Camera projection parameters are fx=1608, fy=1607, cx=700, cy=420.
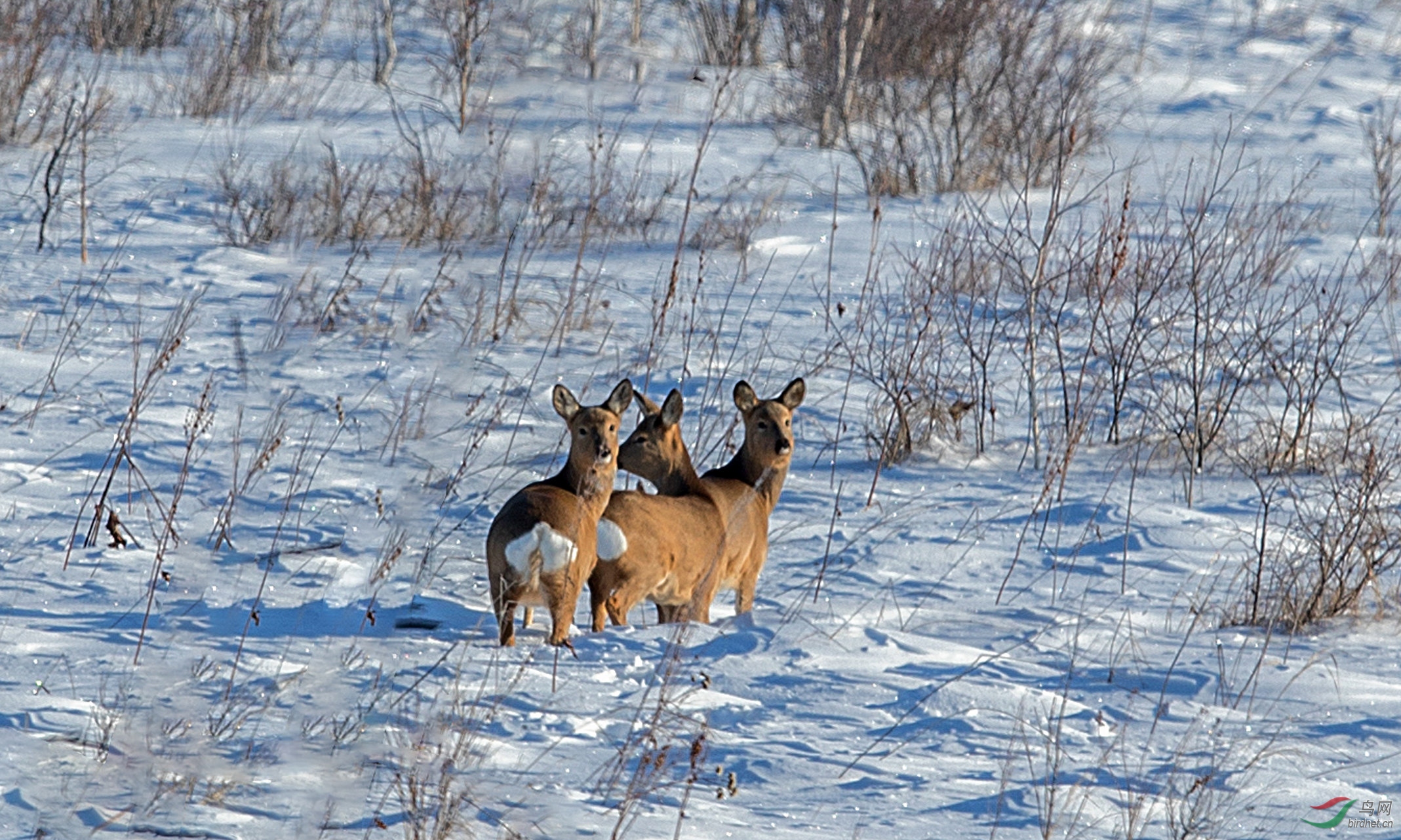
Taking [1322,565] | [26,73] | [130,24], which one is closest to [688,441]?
[1322,565]

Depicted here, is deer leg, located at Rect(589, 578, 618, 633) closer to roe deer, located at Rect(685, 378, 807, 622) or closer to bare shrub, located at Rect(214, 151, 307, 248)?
roe deer, located at Rect(685, 378, 807, 622)

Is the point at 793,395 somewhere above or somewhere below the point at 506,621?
above

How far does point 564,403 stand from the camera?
5.51m

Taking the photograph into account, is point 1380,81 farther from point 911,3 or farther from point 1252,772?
point 1252,772

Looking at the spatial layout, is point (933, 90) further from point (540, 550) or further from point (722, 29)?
point (540, 550)

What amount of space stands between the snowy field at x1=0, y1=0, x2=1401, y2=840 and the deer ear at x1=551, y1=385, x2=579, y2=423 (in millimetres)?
633

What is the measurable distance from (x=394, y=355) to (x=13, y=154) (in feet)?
14.8

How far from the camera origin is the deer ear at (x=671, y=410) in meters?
5.81

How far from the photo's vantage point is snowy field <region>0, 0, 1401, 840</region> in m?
3.66

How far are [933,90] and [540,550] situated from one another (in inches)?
347

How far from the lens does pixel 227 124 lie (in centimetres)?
1300

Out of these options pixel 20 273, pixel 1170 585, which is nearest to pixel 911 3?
pixel 20 273

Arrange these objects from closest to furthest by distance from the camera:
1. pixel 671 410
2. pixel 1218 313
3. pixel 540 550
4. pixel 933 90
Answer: pixel 540 550 → pixel 671 410 → pixel 1218 313 → pixel 933 90

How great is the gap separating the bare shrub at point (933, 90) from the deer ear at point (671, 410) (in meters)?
6.45
